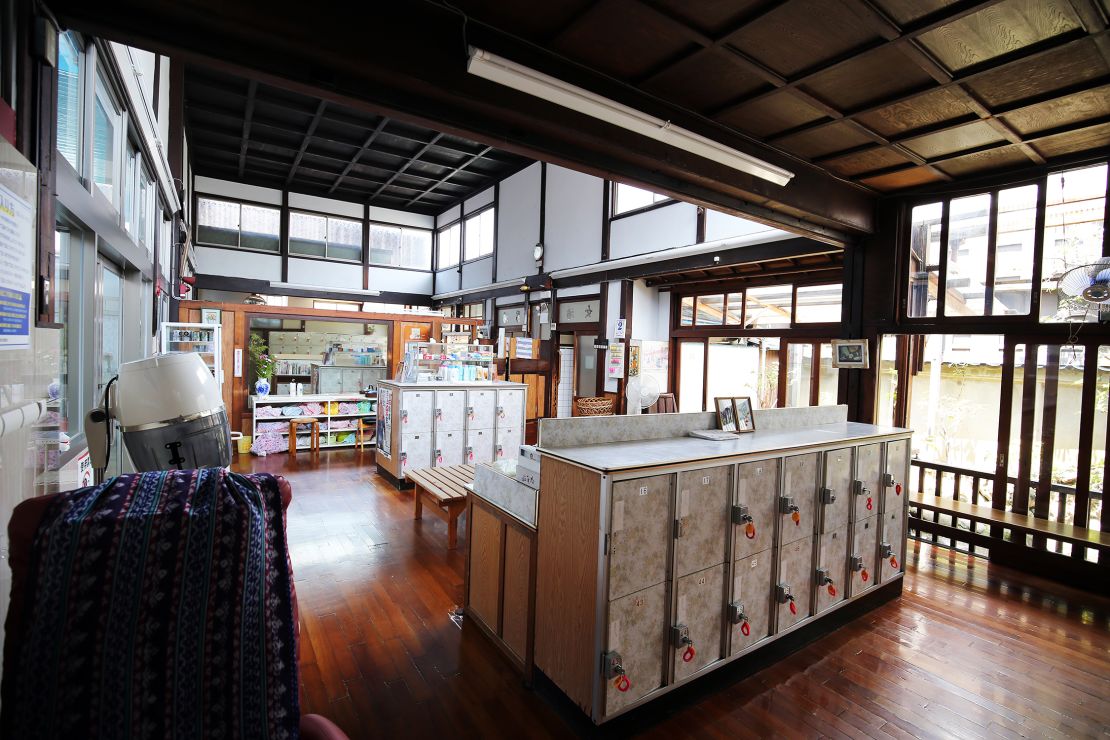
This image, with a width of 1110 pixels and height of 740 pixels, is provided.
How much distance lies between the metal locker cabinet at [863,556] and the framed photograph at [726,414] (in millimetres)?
1134

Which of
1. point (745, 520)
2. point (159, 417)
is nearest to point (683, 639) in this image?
point (745, 520)

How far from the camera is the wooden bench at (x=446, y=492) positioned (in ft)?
14.9

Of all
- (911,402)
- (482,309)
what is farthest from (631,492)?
(482,309)

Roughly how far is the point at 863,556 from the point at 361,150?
1036 cm

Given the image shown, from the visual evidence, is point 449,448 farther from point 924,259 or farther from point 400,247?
point 400,247

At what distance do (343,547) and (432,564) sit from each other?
2.87ft

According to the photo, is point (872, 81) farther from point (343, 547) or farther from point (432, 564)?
point (343, 547)

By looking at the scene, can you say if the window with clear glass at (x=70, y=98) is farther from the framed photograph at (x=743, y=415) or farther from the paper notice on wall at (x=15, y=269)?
the framed photograph at (x=743, y=415)

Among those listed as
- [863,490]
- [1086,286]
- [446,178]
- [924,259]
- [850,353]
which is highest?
[446,178]

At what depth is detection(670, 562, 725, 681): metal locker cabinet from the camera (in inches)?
105

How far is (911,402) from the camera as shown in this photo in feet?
18.3

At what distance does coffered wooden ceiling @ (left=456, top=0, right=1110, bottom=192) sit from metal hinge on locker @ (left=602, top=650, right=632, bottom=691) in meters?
2.99

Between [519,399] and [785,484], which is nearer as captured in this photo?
[785,484]

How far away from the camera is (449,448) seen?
6.77 m
